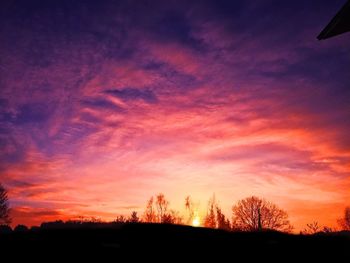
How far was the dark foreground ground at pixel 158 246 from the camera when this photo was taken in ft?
12.8

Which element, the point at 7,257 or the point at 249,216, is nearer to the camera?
the point at 7,257

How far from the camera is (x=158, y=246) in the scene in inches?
167

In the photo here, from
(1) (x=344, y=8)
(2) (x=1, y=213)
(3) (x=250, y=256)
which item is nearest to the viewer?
(3) (x=250, y=256)

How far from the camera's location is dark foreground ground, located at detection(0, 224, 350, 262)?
3.91 metres

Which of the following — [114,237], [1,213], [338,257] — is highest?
A: [1,213]

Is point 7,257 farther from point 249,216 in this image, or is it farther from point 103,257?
point 249,216

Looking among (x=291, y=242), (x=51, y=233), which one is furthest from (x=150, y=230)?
(x=291, y=242)

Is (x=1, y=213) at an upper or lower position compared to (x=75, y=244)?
upper

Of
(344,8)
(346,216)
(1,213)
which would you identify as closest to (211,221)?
(346,216)

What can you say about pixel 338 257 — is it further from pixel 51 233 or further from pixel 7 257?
pixel 7 257

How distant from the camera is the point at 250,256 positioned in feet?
15.3

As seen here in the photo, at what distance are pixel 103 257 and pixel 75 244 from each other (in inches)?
19.0

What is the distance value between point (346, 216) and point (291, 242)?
75.6 metres

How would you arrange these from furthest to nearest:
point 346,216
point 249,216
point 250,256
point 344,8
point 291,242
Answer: point 346,216
point 249,216
point 344,8
point 291,242
point 250,256
